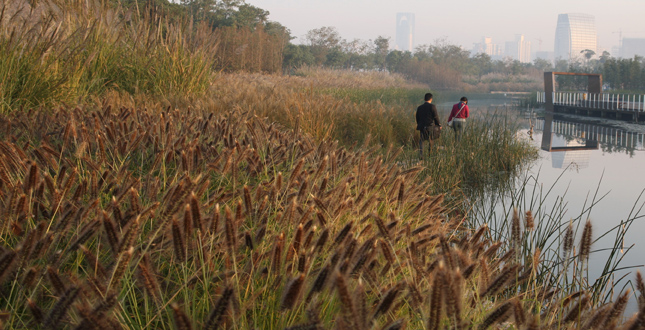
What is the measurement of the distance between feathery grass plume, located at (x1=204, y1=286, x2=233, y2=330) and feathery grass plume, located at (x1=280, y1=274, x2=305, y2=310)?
0.40 feet

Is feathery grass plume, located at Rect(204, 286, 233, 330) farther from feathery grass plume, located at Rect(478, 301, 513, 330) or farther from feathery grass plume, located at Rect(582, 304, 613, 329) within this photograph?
feathery grass plume, located at Rect(582, 304, 613, 329)

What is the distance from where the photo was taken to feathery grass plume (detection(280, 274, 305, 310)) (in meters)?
1.08

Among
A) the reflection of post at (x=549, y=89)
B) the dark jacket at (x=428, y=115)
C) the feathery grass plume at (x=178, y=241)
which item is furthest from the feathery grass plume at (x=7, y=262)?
the reflection of post at (x=549, y=89)

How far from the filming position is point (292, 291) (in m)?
1.09

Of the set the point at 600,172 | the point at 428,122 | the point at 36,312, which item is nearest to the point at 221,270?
the point at 36,312

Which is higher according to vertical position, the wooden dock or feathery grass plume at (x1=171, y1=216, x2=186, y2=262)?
the wooden dock

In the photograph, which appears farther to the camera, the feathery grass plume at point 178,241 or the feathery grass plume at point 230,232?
the feathery grass plume at point 230,232

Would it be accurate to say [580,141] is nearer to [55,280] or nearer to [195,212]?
[195,212]

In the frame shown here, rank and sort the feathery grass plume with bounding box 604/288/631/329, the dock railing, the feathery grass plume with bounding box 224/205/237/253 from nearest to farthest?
the feathery grass plume with bounding box 604/288/631/329 < the feathery grass plume with bounding box 224/205/237/253 < the dock railing

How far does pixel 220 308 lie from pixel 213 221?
61 centimetres

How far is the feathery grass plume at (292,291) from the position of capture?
108 centimetres

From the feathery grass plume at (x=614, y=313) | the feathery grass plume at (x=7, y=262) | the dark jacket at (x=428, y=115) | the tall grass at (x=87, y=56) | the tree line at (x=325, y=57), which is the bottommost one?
the feathery grass plume at (x=614, y=313)

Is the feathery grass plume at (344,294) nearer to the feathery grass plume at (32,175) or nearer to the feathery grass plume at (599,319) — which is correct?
the feathery grass plume at (599,319)

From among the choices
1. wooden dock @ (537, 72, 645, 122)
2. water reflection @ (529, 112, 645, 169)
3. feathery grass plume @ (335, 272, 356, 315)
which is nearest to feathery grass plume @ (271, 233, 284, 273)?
feathery grass plume @ (335, 272, 356, 315)
